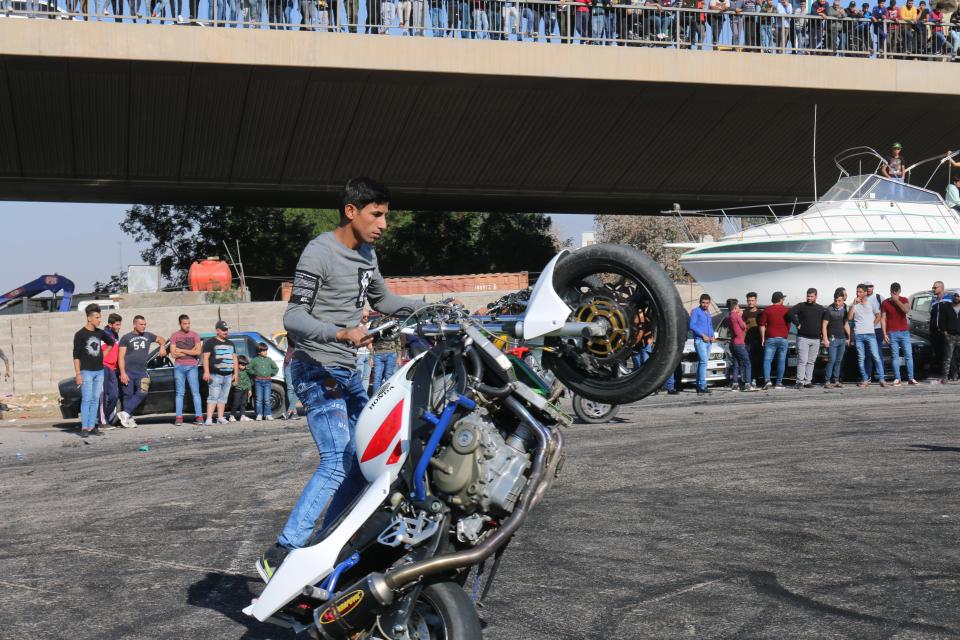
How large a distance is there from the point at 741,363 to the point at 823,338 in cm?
163

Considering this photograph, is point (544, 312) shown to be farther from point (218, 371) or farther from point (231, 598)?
point (218, 371)

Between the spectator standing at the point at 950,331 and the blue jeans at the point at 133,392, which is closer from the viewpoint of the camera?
the blue jeans at the point at 133,392

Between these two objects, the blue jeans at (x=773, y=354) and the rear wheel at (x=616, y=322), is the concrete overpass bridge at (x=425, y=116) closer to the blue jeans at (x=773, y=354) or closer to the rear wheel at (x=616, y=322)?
the blue jeans at (x=773, y=354)

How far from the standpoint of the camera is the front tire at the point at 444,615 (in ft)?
13.1

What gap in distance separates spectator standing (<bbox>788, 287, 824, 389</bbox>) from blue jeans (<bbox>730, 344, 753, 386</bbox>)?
937 millimetres

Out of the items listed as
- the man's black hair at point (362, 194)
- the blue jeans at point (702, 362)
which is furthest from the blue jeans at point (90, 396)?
the man's black hair at point (362, 194)

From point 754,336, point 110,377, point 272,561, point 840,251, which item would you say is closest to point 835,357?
point 754,336

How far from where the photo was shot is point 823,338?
19.7 m

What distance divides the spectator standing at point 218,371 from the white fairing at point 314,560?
1236cm

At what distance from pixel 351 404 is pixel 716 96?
29486 mm

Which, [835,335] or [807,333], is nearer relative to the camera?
[807,333]

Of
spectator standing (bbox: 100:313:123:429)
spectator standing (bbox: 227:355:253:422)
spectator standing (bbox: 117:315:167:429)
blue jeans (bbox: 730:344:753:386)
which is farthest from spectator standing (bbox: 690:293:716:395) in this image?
spectator standing (bbox: 100:313:123:429)

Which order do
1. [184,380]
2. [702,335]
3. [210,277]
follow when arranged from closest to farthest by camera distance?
1. [184,380]
2. [702,335]
3. [210,277]

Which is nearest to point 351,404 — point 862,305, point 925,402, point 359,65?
point 925,402
